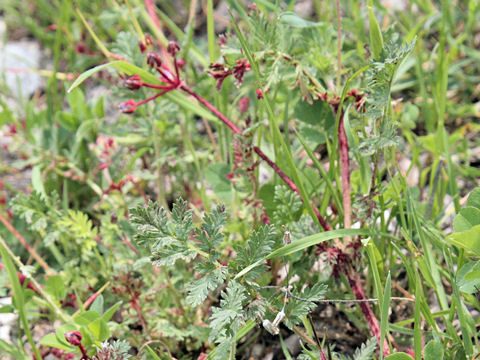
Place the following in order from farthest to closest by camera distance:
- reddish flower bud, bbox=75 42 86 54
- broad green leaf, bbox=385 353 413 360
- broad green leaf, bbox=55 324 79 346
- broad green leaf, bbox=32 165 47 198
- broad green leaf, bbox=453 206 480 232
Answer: reddish flower bud, bbox=75 42 86 54
broad green leaf, bbox=32 165 47 198
broad green leaf, bbox=55 324 79 346
broad green leaf, bbox=453 206 480 232
broad green leaf, bbox=385 353 413 360

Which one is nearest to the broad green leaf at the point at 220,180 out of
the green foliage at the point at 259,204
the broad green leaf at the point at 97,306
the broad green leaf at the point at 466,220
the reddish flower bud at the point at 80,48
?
the green foliage at the point at 259,204

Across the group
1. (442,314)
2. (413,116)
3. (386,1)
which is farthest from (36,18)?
(442,314)

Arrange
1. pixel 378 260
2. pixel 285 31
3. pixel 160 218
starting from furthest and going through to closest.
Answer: pixel 285 31 → pixel 378 260 → pixel 160 218

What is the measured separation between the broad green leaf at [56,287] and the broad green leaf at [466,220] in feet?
4.61

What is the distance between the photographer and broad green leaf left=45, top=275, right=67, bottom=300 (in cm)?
195

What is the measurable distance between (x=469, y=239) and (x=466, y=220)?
0.08 meters

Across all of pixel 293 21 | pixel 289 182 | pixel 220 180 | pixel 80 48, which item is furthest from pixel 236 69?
pixel 80 48

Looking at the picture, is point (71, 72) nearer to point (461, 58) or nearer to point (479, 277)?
point (461, 58)

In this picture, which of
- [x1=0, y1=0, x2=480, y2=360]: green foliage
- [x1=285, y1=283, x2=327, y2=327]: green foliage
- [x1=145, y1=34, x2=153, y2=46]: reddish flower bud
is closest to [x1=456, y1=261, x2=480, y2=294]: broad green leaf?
[x1=0, y1=0, x2=480, y2=360]: green foliage

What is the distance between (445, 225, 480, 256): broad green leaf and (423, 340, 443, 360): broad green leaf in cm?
27

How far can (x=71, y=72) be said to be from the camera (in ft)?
9.99

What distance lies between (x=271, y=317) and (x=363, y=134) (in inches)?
26.4

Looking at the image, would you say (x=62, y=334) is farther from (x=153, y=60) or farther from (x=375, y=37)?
(x=375, y=37)

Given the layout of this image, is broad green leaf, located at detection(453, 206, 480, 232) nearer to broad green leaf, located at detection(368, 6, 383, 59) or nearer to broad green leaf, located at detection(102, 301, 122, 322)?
broad green leaf, located at detection(368, 6, 383, 59)
